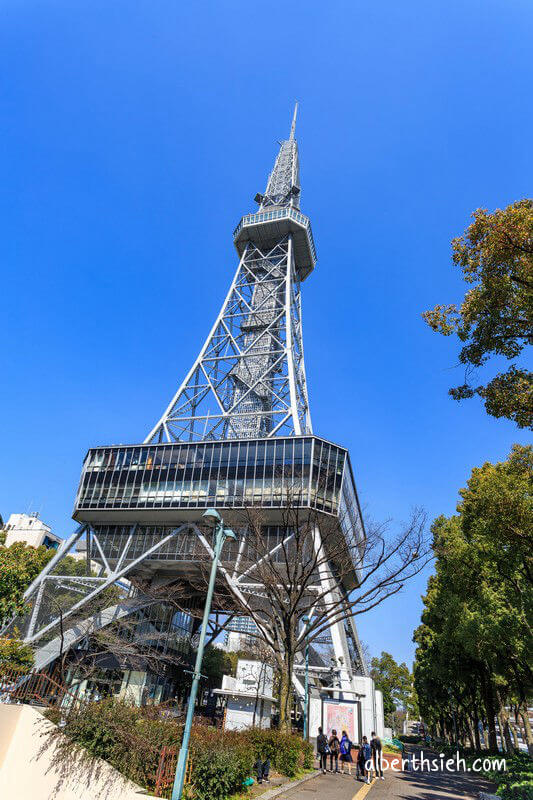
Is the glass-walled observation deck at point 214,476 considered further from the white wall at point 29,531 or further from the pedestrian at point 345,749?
Answer: the white wall at point 29,531

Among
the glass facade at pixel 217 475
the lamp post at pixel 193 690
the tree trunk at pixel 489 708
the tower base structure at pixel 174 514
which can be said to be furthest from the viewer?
the glass facade at pixel 217 475

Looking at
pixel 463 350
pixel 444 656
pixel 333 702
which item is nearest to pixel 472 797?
pixel 333 702

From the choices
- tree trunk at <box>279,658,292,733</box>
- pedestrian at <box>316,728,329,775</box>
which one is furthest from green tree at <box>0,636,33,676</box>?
pedestrian at <box>316,728,329,775</box>

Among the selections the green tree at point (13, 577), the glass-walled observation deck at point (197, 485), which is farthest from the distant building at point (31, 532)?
the green tree at point (13, 577)

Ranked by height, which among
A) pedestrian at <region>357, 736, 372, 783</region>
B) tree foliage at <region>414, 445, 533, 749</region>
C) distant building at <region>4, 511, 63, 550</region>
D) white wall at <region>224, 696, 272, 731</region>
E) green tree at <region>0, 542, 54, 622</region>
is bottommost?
pedestrian at <region>357, 736, 372, 783</region>

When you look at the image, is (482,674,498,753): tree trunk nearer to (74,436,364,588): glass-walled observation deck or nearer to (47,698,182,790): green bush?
(74,436,364,588): glass-walled observation deck

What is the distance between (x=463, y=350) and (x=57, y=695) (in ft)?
43.6

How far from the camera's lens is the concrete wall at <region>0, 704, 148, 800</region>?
11.1 m

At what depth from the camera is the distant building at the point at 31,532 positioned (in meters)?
73.8

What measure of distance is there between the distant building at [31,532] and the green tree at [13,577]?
2305 inches

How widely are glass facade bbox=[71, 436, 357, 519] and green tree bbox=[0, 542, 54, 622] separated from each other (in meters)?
19.6

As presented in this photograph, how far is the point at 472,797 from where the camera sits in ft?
47.8

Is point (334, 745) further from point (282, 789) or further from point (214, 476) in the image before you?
point (214, 476)

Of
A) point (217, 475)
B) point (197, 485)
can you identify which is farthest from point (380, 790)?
point (197, 485)
